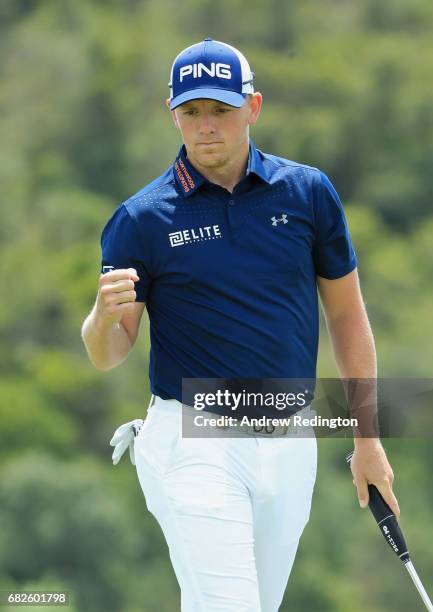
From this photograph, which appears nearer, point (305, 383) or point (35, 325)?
point (305, 383)

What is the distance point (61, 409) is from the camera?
111 feet

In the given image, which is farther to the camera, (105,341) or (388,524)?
(388,524)

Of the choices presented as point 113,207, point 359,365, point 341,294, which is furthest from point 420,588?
point 113,207

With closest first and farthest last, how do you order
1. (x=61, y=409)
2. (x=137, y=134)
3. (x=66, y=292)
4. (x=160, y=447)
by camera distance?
1. (x=160, y=447)
2. (x=61, y=409)
3. (x=66, y=292)
4. (x=137, y=134)

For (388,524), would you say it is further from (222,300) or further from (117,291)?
(117,291)

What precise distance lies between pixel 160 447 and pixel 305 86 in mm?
48013

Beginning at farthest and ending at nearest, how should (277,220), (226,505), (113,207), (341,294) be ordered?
1. (113,207)
2. (341,294)
3. (277,220)
4. (226,505)

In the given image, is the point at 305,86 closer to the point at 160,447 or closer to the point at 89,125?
the point at 89,125

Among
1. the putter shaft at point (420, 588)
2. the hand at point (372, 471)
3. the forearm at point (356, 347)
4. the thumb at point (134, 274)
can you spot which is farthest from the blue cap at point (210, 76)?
the putter shaft at point (420, 588)

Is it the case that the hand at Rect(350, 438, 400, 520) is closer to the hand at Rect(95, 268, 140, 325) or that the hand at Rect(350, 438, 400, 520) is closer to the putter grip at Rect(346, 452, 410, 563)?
the putter grip at Rect(346, 452, 410, 563)

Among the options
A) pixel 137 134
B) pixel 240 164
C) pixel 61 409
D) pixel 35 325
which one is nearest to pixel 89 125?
pixel 137 134

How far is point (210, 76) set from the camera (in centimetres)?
420

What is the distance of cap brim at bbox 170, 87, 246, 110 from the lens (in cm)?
416

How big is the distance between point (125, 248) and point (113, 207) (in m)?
40.1
